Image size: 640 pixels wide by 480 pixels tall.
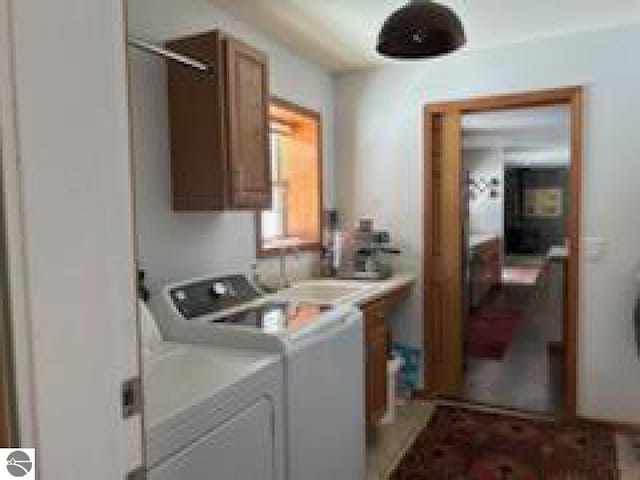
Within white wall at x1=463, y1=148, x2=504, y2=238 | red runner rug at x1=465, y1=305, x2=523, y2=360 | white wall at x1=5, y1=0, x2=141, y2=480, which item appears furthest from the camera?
white wall at x1=463, y1=148, x2=504, y2=238

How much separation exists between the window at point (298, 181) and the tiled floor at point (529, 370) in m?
1.69

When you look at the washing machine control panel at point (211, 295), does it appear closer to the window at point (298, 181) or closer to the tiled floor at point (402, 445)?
the window at point (298, 181)

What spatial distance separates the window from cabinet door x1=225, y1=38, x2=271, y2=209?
94cm

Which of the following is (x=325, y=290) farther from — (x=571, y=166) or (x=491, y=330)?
(x=491, y=330)

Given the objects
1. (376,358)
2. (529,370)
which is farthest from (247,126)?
(529,370)

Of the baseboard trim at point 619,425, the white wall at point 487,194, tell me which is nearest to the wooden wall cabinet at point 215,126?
the baseboard trim at point 619,425

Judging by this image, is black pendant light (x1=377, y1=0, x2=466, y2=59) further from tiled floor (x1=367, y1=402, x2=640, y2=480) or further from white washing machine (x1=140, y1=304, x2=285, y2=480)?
tiled floor (x1=367, y1=402, x2=640, y2=480)

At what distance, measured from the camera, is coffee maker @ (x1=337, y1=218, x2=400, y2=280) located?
11.0 ft

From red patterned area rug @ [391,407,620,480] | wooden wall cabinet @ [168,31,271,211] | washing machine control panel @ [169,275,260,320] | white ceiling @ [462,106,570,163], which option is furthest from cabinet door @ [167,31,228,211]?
white ceiling @ [462,106,570,163]

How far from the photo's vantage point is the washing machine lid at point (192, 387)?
1.16 metres

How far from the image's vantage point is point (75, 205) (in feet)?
2.10

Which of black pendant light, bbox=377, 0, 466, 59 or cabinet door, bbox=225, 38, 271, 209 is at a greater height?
black pendant light, bbox=377, 0, 466, 59

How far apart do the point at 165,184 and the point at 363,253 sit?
1.58 metres

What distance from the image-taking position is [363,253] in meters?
3.43
